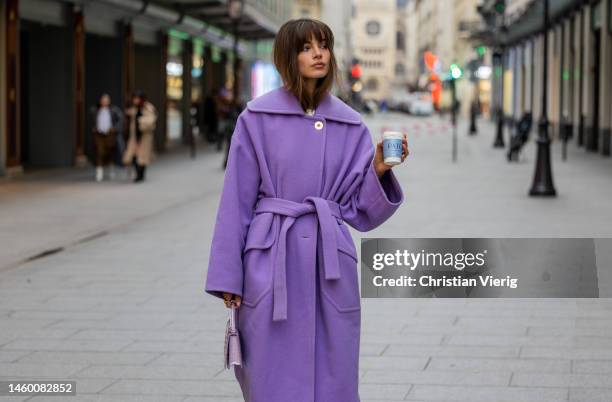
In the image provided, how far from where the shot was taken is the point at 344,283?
4184 millimetres

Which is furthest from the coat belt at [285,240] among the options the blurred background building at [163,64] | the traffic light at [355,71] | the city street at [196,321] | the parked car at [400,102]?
the parked car at [400,102]

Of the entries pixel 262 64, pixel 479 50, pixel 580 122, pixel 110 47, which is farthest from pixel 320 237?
pixel 262 64

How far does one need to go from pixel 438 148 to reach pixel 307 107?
35163mm

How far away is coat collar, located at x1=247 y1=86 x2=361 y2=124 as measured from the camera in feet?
13.8

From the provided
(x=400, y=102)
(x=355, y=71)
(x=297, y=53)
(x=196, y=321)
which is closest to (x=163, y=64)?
(x=196, y=321)

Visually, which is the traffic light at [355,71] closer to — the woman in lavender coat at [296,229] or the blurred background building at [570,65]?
the blurred background building at [570,65]

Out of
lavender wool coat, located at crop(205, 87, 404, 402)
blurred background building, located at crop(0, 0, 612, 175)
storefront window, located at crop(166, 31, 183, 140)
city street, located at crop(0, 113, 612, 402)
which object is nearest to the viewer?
lavender wool coat, located at crop(205, 87, 404, 402)

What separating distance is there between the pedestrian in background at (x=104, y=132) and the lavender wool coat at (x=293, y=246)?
19.8m

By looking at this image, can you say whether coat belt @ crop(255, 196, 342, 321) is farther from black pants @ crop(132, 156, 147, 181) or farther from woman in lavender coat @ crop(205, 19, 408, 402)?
black pants @ crop(132, 156, 147, 181)

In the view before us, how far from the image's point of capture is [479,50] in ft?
200

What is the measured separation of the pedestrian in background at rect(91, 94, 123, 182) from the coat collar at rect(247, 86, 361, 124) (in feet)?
64.9

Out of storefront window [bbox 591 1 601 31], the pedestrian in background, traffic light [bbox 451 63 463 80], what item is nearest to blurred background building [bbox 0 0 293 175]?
the pedestrian in background

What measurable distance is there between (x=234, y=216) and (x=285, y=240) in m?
0.19

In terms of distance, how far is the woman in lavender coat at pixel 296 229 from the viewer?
4148 mm
